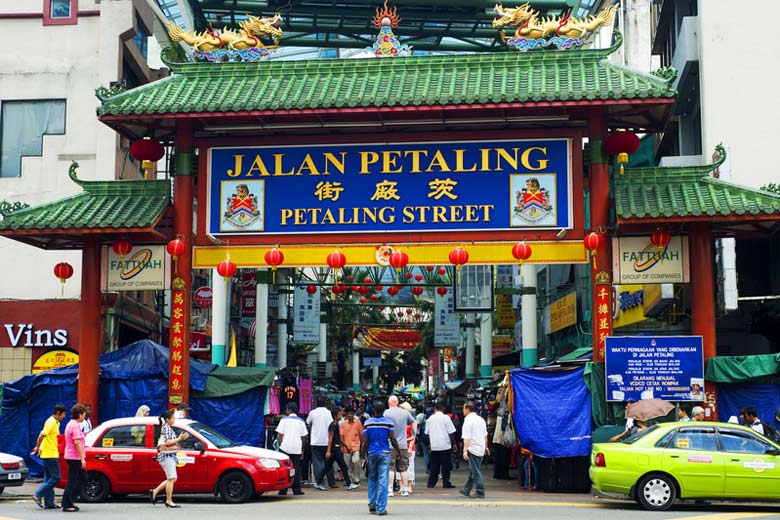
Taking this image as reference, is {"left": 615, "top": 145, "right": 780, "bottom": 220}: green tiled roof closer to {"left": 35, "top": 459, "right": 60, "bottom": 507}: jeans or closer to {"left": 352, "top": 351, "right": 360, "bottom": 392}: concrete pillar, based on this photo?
{"left": 35, "top": 459, "right": 60, "bottom": 507}: jeans

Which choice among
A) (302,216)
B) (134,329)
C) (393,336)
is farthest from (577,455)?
(393,336)

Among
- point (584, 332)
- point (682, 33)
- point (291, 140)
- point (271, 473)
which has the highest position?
point (682, 33)

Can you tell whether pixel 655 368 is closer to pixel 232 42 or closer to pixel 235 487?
pixel 235 487

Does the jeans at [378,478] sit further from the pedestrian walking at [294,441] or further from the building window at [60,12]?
the building window at [60,12]

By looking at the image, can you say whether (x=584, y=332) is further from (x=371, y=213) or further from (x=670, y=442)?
(x=670, y=442)

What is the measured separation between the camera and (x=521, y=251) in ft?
66.0

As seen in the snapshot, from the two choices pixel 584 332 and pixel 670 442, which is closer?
pixel 670 442

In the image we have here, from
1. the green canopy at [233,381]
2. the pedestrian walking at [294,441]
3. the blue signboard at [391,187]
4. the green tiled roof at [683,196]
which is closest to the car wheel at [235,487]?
the pedestrian walking at [294,441]

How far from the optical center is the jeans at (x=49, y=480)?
1723cm

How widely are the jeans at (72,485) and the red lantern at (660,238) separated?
11392 mm

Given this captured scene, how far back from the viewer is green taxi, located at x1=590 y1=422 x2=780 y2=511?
655 inches

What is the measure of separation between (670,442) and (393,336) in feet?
124

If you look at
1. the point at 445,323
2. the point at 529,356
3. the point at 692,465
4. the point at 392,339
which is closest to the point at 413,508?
the point at 692,465

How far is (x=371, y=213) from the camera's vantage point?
2119 centimetres
